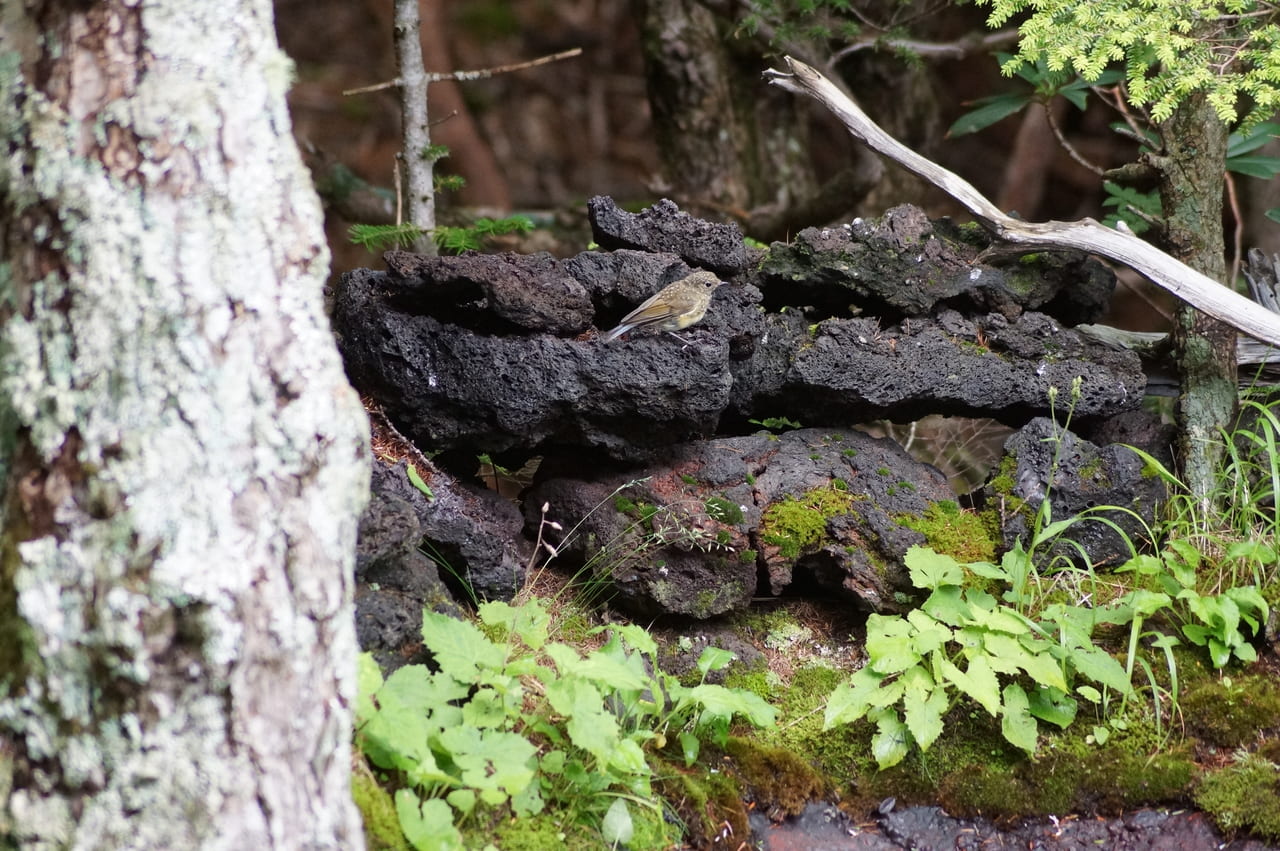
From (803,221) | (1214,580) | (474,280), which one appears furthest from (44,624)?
(803,221)

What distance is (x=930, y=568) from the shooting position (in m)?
3.97

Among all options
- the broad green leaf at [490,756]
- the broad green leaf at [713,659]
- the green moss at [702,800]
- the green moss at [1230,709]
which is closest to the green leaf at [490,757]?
the broad green leaf at [490,756]

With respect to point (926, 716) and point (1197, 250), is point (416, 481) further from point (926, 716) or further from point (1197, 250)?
point (1197, 250)

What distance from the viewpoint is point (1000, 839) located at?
361 cm

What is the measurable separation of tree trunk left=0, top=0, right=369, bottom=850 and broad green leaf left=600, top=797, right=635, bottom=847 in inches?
34.6

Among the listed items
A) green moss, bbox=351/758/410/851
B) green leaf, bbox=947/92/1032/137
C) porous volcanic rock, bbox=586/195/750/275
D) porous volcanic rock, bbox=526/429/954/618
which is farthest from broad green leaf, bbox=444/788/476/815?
green leaf, bbox=947/92/1032/137

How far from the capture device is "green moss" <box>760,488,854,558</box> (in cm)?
417

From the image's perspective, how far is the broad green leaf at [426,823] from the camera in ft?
9.04

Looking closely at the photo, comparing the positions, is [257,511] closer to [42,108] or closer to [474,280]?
[42,108]

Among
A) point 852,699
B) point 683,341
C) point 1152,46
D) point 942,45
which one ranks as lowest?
point 852,699

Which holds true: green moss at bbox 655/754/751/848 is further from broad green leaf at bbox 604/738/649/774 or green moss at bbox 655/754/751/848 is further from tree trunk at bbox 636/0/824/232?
tree trunk at bbox 636/0/824/232

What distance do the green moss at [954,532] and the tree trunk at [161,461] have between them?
246 cm

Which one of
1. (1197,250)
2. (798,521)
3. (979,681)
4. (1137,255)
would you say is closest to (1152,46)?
(1137,255)

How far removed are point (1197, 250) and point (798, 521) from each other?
2.31 m
